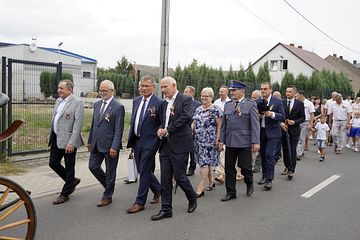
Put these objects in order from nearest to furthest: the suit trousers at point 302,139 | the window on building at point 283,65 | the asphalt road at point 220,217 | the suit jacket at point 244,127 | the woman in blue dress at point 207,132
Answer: the asphalt road at point 220,217 → the suit jacket at point 244,127 → the woman in blue dress at point 207,132 → the suit trousers at point 302,139 → the window on building at point 283,65

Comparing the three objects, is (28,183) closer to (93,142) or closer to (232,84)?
(93,142)

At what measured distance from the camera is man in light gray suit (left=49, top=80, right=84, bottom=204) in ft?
19.7

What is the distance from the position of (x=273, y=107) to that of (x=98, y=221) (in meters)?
3.85

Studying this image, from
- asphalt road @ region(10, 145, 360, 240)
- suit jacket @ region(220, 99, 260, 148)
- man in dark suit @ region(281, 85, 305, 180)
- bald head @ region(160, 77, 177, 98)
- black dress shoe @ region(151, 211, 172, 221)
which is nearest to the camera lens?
asphalt road @ region(10, 145, 360, 240)

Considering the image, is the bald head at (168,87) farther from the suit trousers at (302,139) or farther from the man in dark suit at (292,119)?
the suit trousers at (302,139)

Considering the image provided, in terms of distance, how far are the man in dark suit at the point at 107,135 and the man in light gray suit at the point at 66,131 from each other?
0.25 m

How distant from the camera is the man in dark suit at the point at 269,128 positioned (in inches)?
291

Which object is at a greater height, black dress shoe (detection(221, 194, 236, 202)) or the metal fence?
the metal fence

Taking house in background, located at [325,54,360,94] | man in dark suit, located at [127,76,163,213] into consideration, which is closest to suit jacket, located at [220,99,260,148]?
man in dark suit, located at [127,76,163,213]

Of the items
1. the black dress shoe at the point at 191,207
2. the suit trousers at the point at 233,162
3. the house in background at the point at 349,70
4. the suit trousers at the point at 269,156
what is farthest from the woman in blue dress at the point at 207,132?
the house in background at the point at 349,70

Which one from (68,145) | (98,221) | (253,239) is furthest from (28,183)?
(253,239)

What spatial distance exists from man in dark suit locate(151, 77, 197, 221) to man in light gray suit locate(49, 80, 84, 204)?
1342mm

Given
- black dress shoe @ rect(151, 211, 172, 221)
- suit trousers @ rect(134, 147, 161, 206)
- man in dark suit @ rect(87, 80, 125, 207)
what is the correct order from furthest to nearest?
man in dark suit @ rect(87, 80, 125, 207) → suit trousers @ rect(134, 147, 161, 206) → black dress shoe @ rect(151, 211, 172, 221)

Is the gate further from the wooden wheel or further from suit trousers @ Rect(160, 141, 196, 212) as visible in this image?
the wooden wheel
